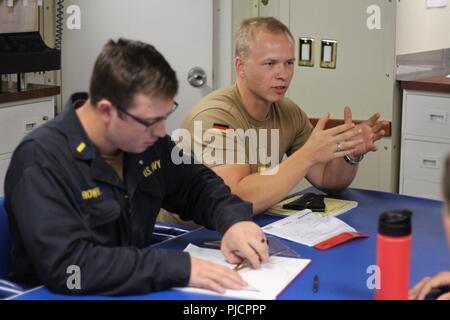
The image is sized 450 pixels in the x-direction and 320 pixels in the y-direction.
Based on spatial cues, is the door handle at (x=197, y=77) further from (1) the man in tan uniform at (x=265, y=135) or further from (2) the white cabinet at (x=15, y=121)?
(1) the man in tan uniform at (x=265, y=135)

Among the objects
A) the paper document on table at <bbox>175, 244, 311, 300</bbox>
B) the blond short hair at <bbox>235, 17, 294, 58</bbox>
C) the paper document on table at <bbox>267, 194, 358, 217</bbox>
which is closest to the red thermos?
the paper document on table at <bbox>175, 244, 311, 300</bbox>

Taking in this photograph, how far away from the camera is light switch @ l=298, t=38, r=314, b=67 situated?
338cm

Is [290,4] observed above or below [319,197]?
above

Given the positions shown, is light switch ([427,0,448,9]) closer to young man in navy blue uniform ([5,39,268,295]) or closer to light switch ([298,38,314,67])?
light switch ([298,38,314,67])

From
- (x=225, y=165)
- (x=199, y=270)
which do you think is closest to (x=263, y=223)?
(x=225, y=165)

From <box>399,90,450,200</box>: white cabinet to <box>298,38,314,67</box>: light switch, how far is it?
0.48 meters

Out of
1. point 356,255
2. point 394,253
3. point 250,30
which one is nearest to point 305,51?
point 250,30

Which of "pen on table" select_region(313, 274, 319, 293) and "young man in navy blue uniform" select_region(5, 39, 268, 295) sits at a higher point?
"young man in navy blue uniform" select_region(5, 39, 268, 295)

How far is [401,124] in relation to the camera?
129 inches

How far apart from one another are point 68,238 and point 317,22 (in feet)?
7.20

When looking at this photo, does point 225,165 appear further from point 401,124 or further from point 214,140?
point 401,124

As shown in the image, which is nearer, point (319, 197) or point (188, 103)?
point (319, 197)

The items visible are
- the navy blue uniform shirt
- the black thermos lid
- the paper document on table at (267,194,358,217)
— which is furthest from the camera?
the paper document on table at (267,194,358,217)
